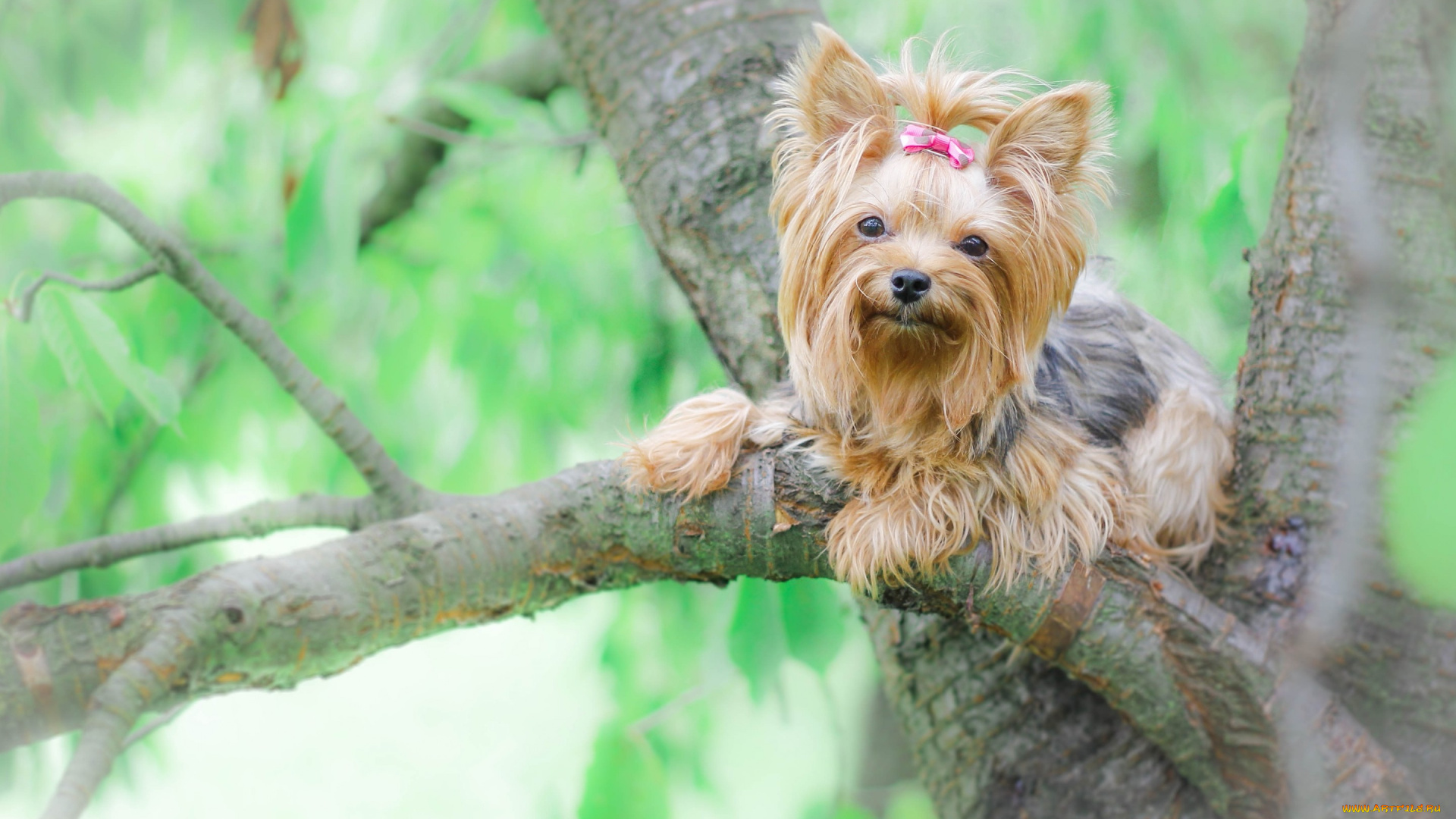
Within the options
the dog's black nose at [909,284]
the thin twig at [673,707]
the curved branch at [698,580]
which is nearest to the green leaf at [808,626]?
the curved branch at [698,580]

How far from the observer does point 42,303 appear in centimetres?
246

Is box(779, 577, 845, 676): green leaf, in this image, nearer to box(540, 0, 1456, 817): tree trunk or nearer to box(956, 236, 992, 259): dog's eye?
box(540, 0, 1456, 817): tree trunk

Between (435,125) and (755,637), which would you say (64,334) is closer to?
(755,637)

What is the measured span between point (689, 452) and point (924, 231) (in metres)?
0.87

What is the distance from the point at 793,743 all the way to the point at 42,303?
4.11m

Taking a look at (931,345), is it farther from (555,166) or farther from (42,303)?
(555,166)

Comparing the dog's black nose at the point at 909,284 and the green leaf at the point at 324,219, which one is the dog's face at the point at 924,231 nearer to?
the dog's black nose at the point at 909,284

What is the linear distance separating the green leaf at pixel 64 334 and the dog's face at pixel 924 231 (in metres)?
1.78

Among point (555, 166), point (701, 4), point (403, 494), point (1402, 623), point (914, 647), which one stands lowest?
point (1402, 623)

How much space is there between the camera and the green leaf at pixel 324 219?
142 inches

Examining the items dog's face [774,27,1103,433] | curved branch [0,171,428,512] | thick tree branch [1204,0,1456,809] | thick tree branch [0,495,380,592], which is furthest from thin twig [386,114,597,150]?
thick tree branch [1204,0,1456,809]

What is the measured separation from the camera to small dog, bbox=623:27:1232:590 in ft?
9.35

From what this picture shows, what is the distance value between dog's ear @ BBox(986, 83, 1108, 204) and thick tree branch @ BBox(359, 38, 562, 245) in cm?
291

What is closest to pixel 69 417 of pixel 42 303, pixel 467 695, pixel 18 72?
pixel 18 72
